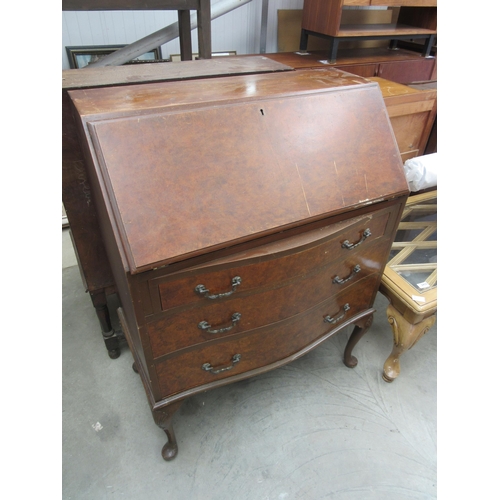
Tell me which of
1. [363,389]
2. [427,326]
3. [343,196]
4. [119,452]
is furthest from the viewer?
[363,389]

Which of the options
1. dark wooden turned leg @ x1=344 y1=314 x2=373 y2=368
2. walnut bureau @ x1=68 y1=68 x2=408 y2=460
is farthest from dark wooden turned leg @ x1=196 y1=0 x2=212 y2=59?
dark wooden turned leg @ x1=344 y1=314 x2=373 y2=368

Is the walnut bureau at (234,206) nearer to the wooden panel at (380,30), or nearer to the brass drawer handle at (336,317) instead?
the brass drawer handle at (336,317)

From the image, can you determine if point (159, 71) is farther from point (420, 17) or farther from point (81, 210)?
point (420, 17)

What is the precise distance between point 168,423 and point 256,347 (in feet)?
1.32

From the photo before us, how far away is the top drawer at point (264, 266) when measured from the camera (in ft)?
2.84

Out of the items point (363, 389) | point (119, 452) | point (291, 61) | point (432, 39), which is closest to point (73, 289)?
point (119, 452)

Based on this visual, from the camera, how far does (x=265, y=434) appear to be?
143 centimetres

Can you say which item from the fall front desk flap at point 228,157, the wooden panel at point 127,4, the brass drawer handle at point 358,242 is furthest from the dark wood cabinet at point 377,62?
the brass drawer handle at point 358,242

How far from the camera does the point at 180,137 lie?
0.86 m

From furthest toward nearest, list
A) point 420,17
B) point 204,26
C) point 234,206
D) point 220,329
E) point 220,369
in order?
1. point 420,17
2. point 204,26
3. point 220,369
4. point 220,329
5. point 234,206

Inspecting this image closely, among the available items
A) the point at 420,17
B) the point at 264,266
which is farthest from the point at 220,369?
the point at 420,17

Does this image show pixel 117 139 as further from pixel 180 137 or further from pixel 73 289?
pixel 73 289

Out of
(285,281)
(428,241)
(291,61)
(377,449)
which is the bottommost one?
(377,449)

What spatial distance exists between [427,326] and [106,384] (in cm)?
141
